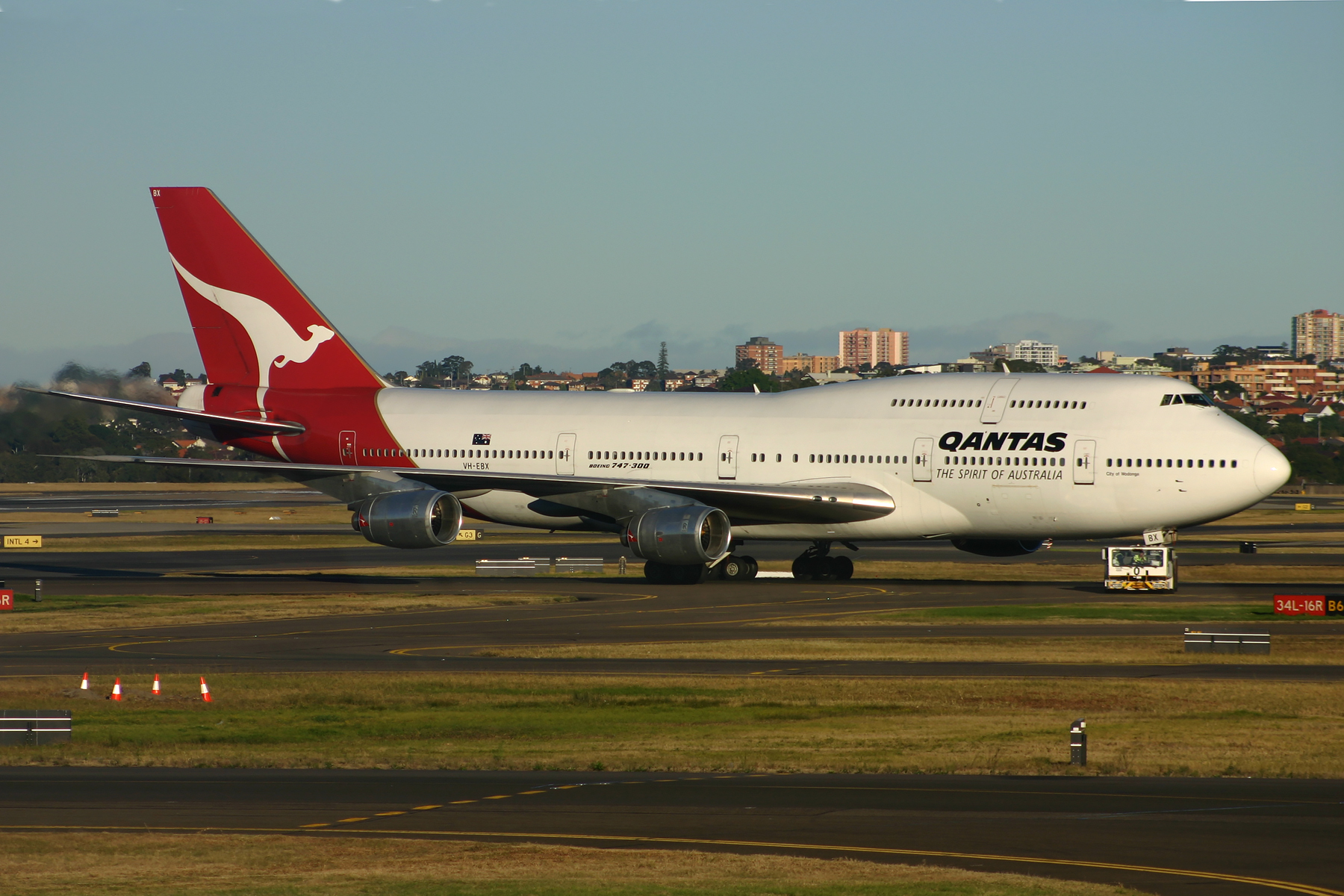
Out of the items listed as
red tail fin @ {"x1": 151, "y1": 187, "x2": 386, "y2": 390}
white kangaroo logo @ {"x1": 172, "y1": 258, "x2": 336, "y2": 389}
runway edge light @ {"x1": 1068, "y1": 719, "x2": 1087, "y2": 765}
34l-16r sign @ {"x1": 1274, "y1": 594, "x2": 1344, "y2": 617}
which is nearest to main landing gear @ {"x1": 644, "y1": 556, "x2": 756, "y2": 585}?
red tail fin @ {"x1": 151, "y1": 187, "x2": 386, "y2": 390}

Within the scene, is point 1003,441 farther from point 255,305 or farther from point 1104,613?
point 255,305

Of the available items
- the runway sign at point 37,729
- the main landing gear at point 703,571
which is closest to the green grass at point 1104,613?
the main landing gear at point 703,571

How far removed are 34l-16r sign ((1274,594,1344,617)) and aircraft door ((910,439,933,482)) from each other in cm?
1129

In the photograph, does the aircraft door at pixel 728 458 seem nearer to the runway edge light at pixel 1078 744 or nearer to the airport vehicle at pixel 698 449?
the airport vehicle at pixel 698 449

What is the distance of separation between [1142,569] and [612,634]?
62.2ft

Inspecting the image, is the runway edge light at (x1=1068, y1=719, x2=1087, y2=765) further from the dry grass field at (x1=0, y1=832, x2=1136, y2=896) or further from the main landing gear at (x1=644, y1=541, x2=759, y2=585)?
the main landing gear at (x1=644, y1=541, x2=759, y2=585)

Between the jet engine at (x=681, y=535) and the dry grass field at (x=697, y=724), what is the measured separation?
55.8 ft

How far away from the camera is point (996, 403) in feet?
163

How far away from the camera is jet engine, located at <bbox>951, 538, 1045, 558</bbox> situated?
51500mm

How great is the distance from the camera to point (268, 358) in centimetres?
5922

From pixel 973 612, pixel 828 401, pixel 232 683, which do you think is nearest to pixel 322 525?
pixel 828 401

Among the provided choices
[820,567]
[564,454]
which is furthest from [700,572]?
[564,454]

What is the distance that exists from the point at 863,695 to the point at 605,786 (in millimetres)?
8764

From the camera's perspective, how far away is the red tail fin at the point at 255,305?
59.0 meters
